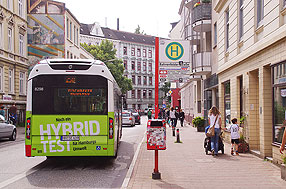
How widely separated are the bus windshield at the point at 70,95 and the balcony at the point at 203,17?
15.5 m

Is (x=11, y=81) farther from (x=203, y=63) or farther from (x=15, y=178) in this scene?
(x=15, y=178)

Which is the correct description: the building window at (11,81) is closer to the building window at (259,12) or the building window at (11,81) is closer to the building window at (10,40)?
the building window at (10,40)

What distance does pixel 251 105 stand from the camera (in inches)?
503

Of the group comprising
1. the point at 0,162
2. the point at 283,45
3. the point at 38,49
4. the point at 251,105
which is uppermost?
the point at 38,49

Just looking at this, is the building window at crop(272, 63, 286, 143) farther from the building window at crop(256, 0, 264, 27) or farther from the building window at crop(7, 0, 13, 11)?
the building window at crop(7, 0, 13, 11)

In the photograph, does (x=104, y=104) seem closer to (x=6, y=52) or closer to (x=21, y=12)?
(x=6, y=52)

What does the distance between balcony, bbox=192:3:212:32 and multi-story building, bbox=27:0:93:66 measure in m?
19.6

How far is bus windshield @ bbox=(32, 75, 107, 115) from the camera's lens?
9.45 metres

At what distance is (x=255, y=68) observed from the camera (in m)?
11.9

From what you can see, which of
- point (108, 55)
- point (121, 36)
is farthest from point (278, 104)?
point (121, 36)

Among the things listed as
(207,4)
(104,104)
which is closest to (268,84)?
(104,104)

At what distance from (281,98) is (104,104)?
4.68 meters

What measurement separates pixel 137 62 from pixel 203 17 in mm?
66462

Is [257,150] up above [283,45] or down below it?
below
